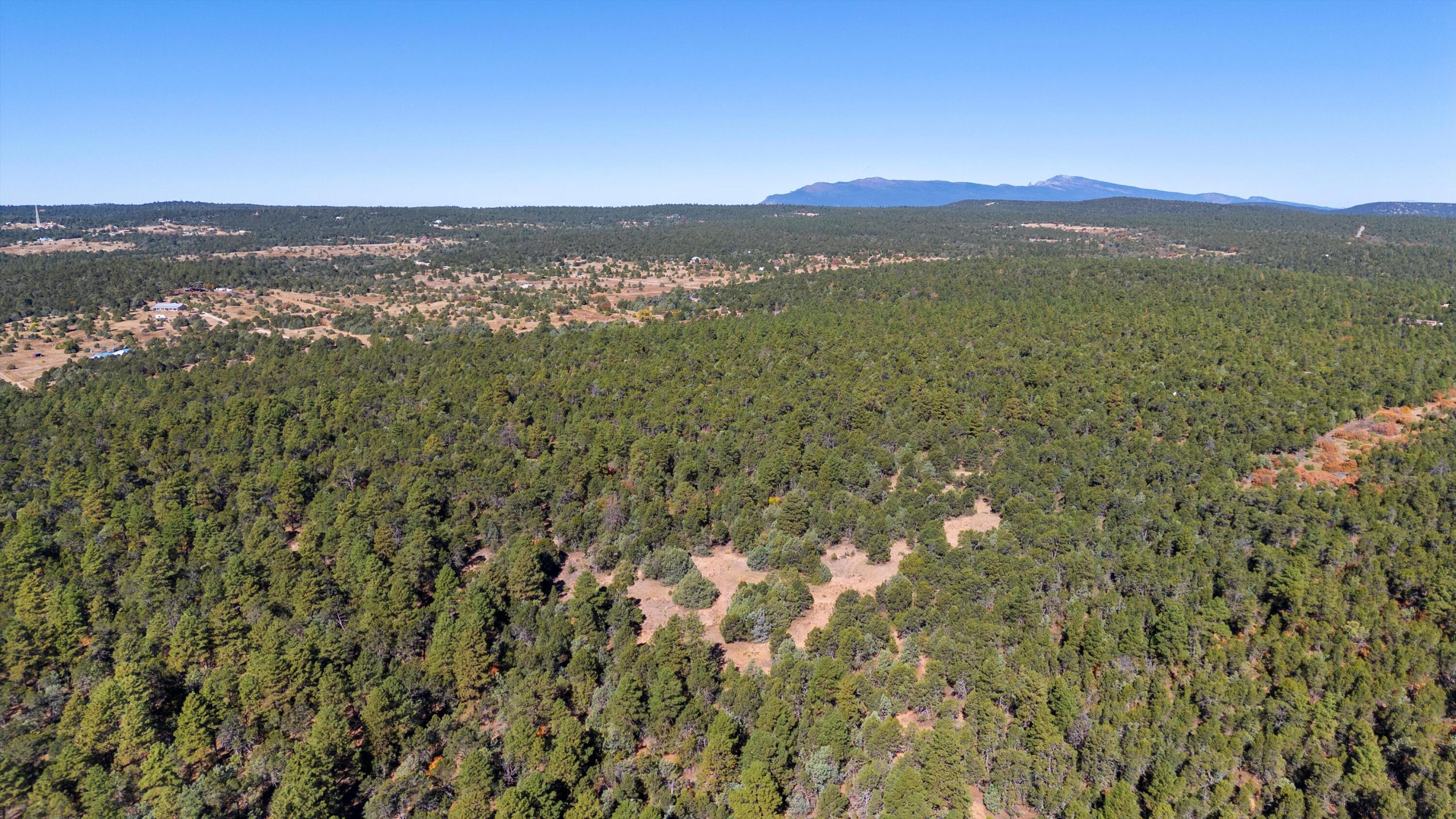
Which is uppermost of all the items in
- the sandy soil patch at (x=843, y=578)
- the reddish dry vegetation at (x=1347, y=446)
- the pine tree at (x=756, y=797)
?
the reddish dry vegetation at (x=1347, y=446)

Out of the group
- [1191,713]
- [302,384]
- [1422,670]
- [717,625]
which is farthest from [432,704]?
[302,384]

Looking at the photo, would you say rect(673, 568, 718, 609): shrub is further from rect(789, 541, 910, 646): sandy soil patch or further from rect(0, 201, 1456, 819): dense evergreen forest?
rect(789, 541, 910, 646): sandy soil patch

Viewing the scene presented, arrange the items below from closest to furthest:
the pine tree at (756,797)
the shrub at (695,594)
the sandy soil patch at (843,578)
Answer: the pine tree at (756,797), the sandy soil patch at (843,578), the shrub at (695,594)

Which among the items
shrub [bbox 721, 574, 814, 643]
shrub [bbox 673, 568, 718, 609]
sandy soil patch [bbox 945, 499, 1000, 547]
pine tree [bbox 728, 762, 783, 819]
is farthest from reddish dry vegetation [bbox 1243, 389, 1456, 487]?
pine tree [bbox 728, 762, 783, 819]

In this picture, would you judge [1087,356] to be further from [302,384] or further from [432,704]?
[302,384]

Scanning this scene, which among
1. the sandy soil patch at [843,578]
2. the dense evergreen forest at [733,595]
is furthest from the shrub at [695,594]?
the sandy soil patch at [843,578]

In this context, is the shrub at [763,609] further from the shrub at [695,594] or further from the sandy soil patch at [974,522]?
the sandy soil patch at [974,522]
